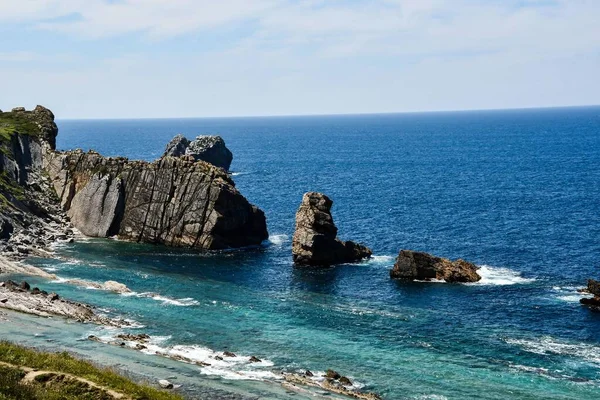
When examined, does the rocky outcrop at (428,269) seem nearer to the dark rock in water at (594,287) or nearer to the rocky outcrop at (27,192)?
the dark rock in water at (594,287)

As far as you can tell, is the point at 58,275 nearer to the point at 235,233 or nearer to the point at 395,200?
the point at 235,233

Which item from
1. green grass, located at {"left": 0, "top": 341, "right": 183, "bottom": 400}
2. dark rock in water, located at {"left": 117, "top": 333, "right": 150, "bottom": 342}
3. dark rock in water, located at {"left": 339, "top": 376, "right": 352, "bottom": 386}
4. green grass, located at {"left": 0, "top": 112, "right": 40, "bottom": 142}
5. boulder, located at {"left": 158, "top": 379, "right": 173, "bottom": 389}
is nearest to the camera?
green grass, located at {"left": 0, "top": 341, "right": 183, "bottom": 400}

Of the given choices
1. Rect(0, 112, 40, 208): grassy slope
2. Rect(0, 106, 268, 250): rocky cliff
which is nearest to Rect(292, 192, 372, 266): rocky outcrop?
Rect(0, 106, 268, 250): rocky cliff

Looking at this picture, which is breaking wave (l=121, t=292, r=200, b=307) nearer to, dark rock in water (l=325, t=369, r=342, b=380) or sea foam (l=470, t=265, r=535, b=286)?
dark rock in water (l=325, t=369, r=342, b=380)

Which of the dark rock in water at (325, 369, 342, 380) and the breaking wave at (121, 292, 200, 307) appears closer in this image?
the dark rock in water at (325, 369, 342, 380)

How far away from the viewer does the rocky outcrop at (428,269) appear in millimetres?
96438

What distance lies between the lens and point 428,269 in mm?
97562

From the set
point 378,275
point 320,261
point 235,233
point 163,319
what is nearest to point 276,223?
point 235,233

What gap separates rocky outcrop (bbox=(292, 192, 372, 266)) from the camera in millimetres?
106062

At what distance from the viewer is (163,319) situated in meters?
78.1

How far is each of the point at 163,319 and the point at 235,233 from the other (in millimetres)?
42961

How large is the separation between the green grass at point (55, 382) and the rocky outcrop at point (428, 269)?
5649 centimetres

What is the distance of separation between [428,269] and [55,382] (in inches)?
2546

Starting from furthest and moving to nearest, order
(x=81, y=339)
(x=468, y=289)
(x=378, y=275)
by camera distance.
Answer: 1. (x=378, y=275)
2. (x=468, y=289)
3. (x=81, y=339)
